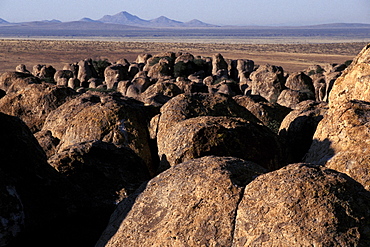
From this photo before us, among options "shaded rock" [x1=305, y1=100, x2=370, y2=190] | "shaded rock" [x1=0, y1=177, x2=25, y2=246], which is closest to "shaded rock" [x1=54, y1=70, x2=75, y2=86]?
"shaded rock" [x1=305, y1=100, x2=370, y2=190]

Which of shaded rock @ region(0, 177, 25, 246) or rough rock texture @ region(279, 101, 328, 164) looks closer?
shaded rock @ region(0, 177, 25, 246)

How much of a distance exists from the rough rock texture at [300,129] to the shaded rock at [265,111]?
2576 millimetres

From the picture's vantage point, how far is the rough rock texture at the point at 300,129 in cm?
1270

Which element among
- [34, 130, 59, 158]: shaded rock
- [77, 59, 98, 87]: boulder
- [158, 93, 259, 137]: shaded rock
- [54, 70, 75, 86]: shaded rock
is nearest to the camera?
[158, 93, 259, 137]: shaded rock

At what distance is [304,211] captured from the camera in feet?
19.0

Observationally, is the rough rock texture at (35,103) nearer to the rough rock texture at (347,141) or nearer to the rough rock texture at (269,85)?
the rough rock texture at (347,141)

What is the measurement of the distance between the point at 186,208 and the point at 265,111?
11.2 metres

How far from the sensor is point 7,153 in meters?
7.95

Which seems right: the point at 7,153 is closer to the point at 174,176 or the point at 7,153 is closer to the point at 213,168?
the point at 174,176

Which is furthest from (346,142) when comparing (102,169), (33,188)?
(33,188)

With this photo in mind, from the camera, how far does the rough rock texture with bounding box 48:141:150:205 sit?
895 centimetres

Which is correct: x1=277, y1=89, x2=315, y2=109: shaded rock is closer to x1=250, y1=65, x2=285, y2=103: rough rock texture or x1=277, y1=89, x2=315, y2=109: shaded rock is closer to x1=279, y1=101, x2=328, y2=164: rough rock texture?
x1=250, y1=65, x2=285, y2=103: rough rock texture

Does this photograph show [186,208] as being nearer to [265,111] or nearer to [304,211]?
[304,211]

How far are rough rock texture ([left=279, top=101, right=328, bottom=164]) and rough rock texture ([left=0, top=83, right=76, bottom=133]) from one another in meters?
7.80
